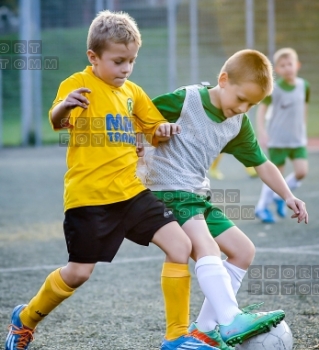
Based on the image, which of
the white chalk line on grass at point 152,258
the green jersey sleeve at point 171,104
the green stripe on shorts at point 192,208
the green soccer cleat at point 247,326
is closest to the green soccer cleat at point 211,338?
the green soccer cleat at point 247,326

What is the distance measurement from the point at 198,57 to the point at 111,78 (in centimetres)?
1751

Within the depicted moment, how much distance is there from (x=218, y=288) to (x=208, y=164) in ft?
2.34

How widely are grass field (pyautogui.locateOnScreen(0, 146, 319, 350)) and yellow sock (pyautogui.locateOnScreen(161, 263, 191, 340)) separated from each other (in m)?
0.30

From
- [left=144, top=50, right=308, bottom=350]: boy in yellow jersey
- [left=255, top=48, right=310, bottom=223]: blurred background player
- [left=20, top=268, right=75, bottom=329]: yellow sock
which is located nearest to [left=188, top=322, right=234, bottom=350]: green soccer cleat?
[left=144, top=50, right=308, bottom=350]: boy in yellow jersey

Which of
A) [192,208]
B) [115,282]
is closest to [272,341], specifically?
[192,208]

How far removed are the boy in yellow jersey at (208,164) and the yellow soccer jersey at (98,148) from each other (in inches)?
9.4

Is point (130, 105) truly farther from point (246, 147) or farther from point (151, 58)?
point (151, 58)

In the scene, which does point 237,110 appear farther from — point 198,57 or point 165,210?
point 198,57

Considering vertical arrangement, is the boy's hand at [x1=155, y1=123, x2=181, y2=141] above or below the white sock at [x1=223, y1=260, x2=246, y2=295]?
above

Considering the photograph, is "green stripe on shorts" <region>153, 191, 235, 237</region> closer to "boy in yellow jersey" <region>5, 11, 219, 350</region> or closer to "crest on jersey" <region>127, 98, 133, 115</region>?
"boy in yellow jersey" <region>5, 11, 219, 350</region>

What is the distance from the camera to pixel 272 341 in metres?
3.31

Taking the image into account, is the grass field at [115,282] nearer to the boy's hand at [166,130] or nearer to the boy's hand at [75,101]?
the boy's hand at [166,130]

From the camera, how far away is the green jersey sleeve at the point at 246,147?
389 centimetres

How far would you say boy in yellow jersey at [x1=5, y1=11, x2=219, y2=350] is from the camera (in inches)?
134
